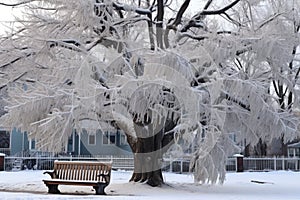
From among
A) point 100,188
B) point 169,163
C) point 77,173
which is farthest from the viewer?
point 169,163

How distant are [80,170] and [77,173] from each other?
0.41ft

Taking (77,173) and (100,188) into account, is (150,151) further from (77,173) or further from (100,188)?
(100,188)

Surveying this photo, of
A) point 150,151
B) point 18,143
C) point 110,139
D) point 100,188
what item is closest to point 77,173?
point 100,188

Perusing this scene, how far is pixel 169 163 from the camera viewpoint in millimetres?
24625

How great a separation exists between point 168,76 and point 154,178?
4.72 meters

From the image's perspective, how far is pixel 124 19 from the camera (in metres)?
16.1

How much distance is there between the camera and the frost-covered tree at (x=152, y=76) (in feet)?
43.7

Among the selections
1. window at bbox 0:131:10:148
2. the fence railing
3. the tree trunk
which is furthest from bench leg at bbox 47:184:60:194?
window at bbox 0:131:10:148

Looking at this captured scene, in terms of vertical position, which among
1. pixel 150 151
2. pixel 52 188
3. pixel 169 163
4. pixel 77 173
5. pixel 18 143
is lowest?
pixel 52 188

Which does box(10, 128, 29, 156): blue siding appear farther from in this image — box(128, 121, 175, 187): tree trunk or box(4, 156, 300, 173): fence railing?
box(128, 121, 175, 187): tree trunk

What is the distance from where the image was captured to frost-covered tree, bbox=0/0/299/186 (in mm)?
13312

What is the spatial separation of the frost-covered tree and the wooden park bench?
28.1 inches

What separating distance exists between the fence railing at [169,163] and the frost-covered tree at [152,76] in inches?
358

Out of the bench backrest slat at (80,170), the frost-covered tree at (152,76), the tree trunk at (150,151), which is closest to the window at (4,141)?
the frost-covered tree at (152,76)
